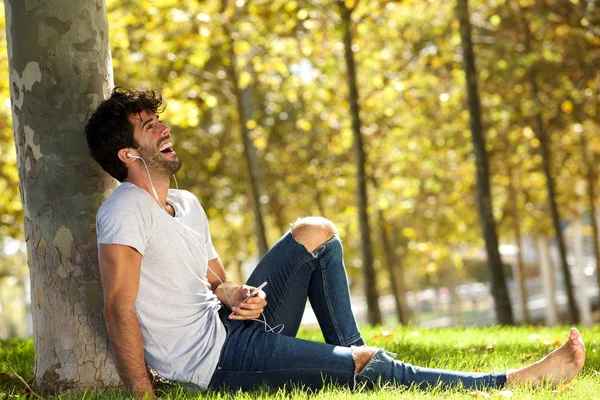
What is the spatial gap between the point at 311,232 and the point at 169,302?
0.84m

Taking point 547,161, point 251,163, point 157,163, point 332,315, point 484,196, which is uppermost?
point 251,163

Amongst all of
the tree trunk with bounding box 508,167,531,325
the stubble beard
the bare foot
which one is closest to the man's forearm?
the stubble beard

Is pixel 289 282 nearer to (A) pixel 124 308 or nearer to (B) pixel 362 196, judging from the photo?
(A) pixel 124 308

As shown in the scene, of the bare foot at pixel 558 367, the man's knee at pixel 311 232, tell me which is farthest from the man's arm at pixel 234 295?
the bare foot at pixel 558 367

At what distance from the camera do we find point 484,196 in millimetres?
11375

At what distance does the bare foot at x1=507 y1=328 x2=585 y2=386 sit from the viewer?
4027 millimetres

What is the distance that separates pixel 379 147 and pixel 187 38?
30.5 feet

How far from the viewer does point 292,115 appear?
2122 cm

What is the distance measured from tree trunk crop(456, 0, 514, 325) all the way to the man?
7.35 meters

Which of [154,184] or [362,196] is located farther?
[362,196]

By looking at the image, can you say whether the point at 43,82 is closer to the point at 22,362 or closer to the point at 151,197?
the point at 151,197

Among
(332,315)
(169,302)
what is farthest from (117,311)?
(332,315)

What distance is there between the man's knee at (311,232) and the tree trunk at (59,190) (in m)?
1.05

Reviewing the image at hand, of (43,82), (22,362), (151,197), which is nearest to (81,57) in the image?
(43,82)
